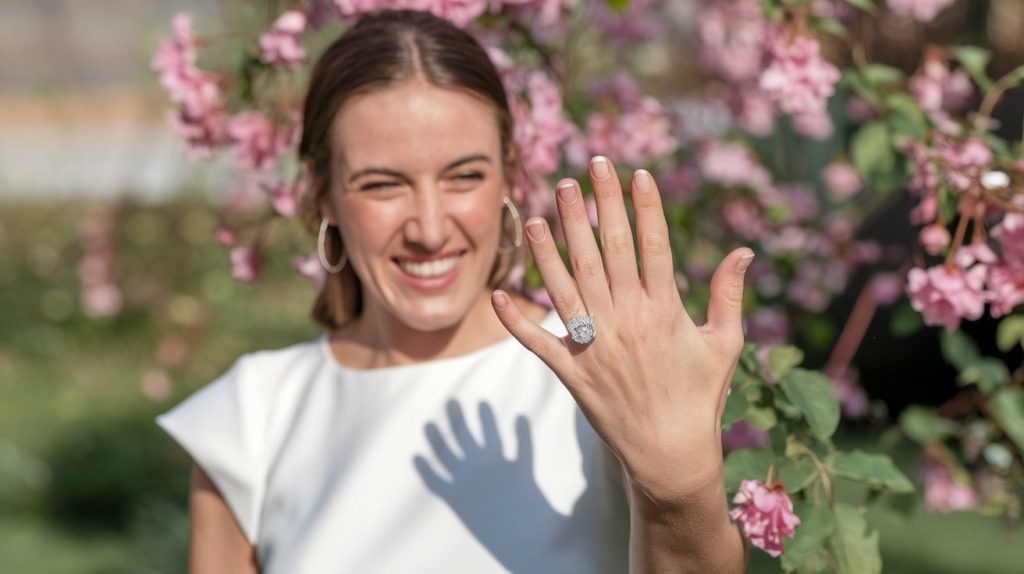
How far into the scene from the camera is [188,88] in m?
2.71

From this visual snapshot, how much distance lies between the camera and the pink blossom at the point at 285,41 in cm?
262

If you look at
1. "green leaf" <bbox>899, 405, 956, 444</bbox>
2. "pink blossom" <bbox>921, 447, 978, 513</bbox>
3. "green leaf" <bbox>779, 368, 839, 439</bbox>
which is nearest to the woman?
"green leaf" <bbox>779, 368, 839, 439</bbox>

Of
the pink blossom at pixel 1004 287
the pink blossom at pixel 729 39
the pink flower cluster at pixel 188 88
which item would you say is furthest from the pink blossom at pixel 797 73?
the pink blossom at pixel 729 39

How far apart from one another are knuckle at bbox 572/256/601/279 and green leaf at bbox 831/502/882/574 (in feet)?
1.95

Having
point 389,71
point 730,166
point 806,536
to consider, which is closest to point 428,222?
point 389,71

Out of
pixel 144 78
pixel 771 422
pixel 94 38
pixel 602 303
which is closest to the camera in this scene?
pixel 602 303

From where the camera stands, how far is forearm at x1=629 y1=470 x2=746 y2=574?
1680 mm

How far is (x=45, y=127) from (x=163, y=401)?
377 centimetres

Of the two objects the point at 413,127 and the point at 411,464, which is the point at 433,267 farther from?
the point at 411,464

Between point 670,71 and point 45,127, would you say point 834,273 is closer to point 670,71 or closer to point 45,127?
point 670,71

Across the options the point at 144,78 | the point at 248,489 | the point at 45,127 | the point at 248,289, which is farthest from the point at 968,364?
the point at 45,127

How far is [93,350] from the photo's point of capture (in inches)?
273

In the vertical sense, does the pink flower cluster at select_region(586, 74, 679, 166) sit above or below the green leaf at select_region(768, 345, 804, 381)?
below

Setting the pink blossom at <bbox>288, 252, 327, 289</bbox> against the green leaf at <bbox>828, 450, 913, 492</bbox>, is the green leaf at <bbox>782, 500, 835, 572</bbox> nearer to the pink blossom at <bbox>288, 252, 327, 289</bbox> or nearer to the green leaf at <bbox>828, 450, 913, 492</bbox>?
the green leaf at <bbox>828, 450, 913, 492</bbox>
